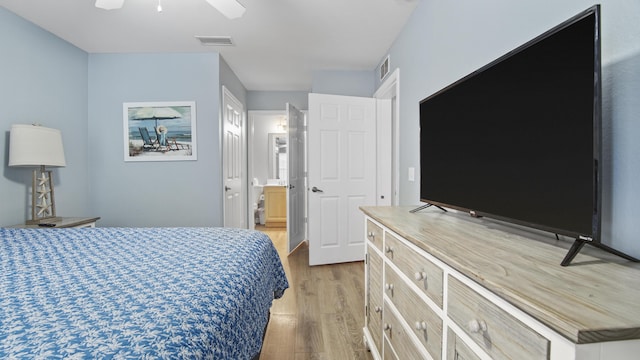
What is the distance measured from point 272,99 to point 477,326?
4.86 m

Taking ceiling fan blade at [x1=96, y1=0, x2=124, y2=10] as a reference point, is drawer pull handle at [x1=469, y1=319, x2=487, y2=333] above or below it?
below

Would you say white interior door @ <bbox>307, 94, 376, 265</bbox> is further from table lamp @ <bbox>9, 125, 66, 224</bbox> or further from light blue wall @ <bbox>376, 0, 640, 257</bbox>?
table lamp @ <bbox>9, 125, 66, 224</bbox>

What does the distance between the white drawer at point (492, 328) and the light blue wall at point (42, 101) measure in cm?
344

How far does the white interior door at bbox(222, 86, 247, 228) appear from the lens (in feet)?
12.2

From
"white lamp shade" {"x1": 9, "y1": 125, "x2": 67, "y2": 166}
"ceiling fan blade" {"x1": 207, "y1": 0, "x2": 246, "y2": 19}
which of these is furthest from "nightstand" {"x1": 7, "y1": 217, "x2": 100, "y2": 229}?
"ceiling fan blade" {"x1": 207, "y1": 0, "x2": 246, "y2": 19}

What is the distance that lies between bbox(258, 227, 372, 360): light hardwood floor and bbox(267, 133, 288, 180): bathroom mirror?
3031 mm

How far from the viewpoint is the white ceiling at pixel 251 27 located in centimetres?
239

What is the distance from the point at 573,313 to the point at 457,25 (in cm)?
176

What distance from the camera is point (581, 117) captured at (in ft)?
2.47

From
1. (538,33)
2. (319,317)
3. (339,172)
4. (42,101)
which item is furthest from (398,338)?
(42,101)

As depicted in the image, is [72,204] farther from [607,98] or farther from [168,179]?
[607,98]

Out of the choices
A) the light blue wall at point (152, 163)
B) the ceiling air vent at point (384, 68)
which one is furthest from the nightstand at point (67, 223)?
the ceiling air vent at point (384, 68)

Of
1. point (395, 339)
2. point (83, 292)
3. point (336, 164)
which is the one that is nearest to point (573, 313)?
point (395, 339)

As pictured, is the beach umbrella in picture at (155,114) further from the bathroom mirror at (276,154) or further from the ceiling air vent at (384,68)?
the bathroom mirror at (276,154)
